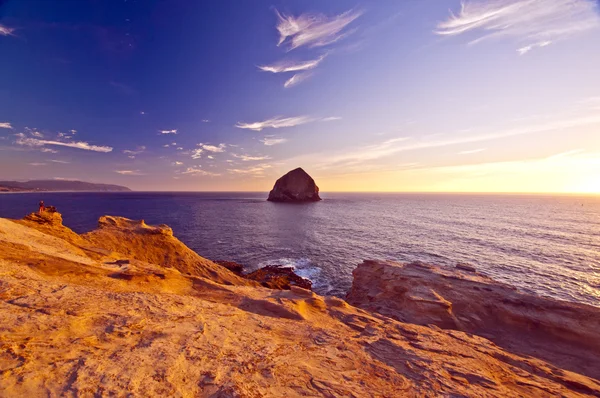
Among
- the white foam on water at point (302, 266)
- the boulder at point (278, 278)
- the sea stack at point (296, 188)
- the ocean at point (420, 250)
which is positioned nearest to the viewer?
the boulder at point (278, 278)

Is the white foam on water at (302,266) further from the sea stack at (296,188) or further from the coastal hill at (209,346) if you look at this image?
the sea stack at (296,188)

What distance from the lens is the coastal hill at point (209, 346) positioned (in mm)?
5582

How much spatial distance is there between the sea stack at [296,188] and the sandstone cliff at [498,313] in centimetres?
14077

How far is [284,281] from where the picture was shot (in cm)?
2702

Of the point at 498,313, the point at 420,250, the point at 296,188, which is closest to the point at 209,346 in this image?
the point at 498,313

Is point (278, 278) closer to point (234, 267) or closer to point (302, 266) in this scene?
point (302, 266)

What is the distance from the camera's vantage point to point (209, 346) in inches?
285

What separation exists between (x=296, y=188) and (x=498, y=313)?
481 ft

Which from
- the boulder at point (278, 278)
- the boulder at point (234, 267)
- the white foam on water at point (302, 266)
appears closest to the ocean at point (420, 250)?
the white foam on water at point (302, 266)

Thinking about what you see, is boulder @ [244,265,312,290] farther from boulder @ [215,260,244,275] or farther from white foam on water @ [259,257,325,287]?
boulder @ [215,260,244,275]

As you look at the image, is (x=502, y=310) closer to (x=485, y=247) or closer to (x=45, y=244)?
(x=45, y=244)

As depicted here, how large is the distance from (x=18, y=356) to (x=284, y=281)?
74.7ft

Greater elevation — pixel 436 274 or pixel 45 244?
pixel 45 244

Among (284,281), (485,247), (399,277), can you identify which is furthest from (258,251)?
(485,247)
